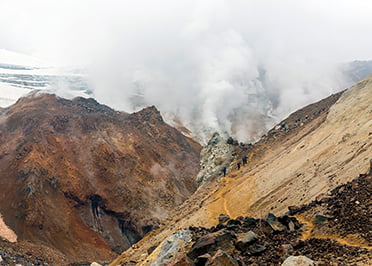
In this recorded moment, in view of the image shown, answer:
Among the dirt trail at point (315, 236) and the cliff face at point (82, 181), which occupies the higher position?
the cliff face at point (82, 181)

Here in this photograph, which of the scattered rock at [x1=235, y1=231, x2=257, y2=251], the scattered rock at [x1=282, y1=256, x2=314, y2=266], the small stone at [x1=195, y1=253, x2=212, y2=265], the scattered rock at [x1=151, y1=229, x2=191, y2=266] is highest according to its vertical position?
the scattered rock at [x1=151, y1=229, x2=191, y2=266]

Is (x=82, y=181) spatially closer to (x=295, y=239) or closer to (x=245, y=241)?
(x=245, y=241)

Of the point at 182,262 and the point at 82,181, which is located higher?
the point at 82,181

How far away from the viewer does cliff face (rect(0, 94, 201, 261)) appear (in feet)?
199

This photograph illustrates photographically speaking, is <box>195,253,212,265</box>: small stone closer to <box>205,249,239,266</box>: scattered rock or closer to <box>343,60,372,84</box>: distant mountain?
<box>205,249,239,266</box>: scattered rock

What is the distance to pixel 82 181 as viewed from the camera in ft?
249

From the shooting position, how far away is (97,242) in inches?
2485

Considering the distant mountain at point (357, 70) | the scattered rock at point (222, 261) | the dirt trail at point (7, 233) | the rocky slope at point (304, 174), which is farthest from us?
the distant mountain at point (357, 70)

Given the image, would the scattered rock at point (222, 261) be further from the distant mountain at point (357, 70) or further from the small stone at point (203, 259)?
the distant mountain at point (357, 70)

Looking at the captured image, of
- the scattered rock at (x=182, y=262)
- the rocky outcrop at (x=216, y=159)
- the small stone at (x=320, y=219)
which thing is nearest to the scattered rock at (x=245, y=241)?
the scattered rock at (x=182, y=262)

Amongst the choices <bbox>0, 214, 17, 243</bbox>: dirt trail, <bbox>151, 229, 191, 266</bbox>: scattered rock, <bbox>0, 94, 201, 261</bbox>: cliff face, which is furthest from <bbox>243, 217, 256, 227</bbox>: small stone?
<bbox>0, 214, 17, 243</bbox>: dirt trail

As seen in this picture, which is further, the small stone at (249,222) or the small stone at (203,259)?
the small stone at (249,222)

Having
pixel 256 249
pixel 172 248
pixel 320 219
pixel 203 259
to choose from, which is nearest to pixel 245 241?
pixel 256 249

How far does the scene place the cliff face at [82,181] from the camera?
6059 cm
